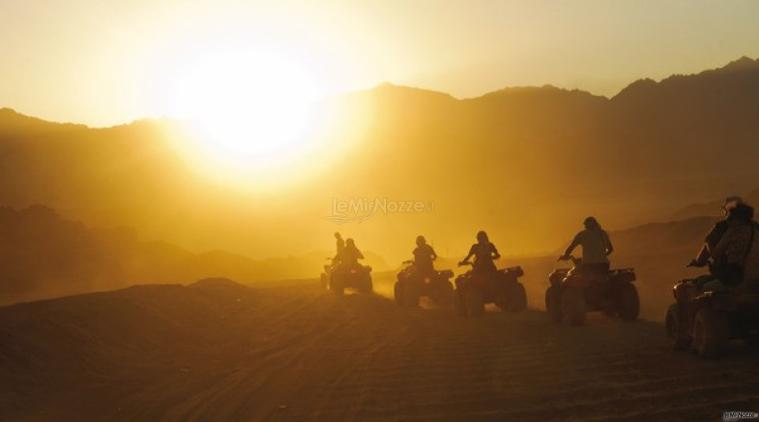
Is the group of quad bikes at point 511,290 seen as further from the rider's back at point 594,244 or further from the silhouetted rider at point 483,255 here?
the rider's back at point 594,244

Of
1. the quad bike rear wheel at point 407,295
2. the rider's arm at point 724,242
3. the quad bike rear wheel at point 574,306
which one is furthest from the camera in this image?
the quad bike rear wheel at point 407,295

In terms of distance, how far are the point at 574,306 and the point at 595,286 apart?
29.0 inches

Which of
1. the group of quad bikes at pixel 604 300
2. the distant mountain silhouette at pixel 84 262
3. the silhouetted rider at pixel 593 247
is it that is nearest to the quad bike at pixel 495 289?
the group of quad bikes at pixel 604 300

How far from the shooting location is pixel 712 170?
11925cm

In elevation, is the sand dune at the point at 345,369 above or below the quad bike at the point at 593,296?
below

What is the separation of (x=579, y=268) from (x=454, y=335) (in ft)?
8.13


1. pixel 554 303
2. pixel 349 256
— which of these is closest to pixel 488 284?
pixel 554 303

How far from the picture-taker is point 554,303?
54.3 feet

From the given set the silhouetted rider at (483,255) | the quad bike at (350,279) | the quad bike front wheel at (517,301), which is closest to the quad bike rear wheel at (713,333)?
the quad bike front wheel at (517,301)

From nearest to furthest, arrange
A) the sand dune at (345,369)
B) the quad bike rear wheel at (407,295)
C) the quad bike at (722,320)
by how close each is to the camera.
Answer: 1. the sand dune at (345,369)
2. the quad bike at (722,320)
3. the quad bike rear wheel at (407,295)

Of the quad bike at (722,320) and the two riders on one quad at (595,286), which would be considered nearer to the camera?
the quad bike at (722,320)

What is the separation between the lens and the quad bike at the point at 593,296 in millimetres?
15672

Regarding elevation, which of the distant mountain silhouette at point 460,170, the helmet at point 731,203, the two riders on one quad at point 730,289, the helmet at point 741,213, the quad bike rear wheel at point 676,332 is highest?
the distant mountain silhouette at point 460,170

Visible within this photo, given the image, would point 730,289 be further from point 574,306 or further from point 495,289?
point 495,289
